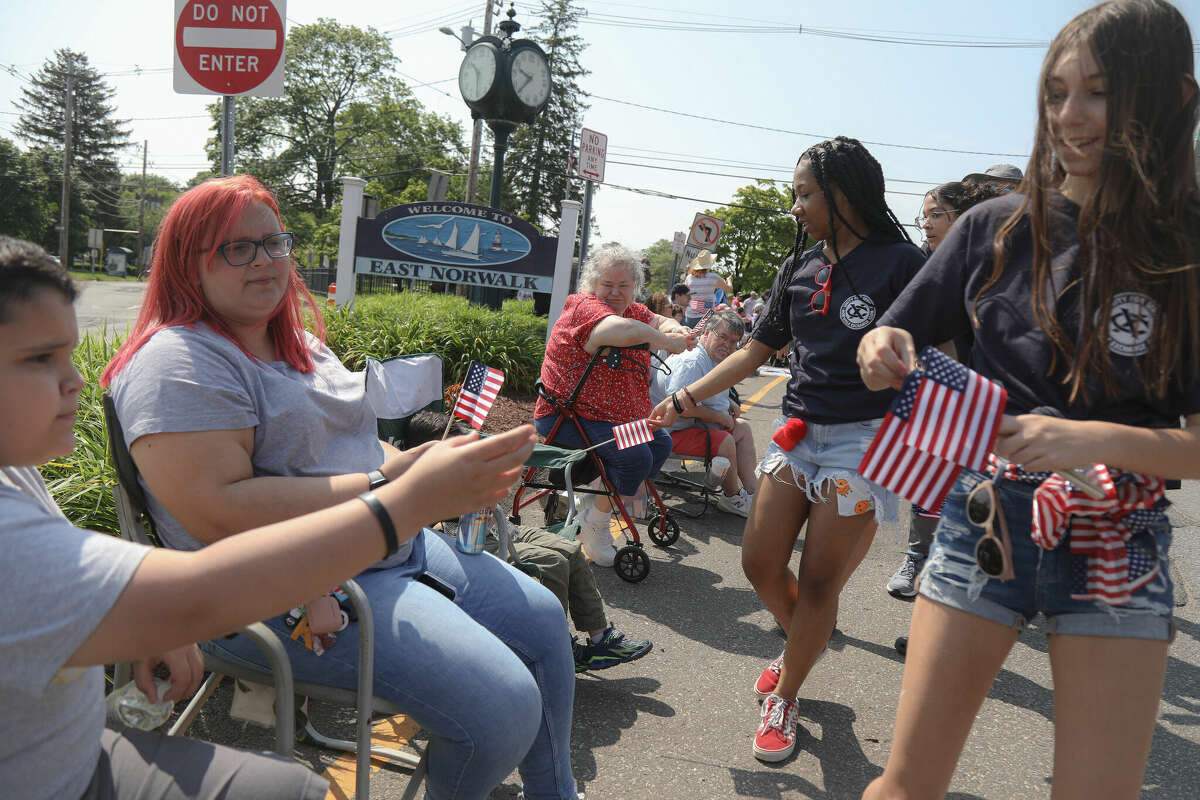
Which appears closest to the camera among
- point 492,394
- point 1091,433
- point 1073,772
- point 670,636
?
point 1091,433

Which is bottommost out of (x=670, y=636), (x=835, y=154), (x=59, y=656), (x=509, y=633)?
(x=670, y=636)

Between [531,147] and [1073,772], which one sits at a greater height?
[531,147]

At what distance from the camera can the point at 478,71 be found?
1092 cm

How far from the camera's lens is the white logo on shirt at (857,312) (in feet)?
9.48

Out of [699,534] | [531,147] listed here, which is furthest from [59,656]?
[531,147]

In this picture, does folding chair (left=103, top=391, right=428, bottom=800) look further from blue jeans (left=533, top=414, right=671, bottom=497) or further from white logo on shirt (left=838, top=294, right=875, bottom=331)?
blue jeans (left=533, top=414, right=671, bottom=497)

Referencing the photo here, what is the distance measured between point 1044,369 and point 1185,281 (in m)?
0.27

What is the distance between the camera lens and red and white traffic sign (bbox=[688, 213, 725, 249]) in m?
15.7

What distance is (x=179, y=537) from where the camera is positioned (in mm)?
1962

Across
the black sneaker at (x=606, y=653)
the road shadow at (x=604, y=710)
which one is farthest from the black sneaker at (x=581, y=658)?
the road shadow at (x=604, y=710)

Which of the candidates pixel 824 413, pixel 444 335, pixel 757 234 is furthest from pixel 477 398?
pixel 757 234

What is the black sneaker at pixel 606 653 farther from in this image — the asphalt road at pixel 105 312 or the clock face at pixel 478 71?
the clock face at pixel 478 71

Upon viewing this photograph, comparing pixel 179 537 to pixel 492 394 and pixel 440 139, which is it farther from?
pixel 440 139

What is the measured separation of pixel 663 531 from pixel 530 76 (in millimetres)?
7716
